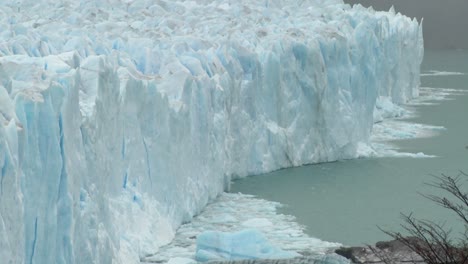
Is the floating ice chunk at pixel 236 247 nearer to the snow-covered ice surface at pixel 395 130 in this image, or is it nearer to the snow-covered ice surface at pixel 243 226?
the snow-covered ice surface at pixel 243 226

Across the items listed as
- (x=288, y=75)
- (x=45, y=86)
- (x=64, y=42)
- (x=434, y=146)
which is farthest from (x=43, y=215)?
(x=434, y=146)

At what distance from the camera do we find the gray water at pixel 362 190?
9.72 m

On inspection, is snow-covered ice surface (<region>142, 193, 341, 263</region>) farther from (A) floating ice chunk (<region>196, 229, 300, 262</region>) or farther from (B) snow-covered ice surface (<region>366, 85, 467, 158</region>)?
(B) snow-covered ice surface (<region>366, 85, 467, 158</region>)

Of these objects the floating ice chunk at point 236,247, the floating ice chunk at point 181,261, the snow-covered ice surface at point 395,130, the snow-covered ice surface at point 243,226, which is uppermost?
the floating ice chunk at point 236,247

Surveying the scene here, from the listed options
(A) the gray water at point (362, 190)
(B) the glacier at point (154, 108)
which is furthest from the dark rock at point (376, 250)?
(B) the glacier at point (154, 108)

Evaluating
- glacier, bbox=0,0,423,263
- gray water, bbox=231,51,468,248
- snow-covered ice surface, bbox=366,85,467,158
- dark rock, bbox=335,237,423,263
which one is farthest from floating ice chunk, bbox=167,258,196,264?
snow-covered ice surface, bbox=366,85,467,158

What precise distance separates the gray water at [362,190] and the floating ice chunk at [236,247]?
1.07 m

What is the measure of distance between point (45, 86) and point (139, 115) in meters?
2.55

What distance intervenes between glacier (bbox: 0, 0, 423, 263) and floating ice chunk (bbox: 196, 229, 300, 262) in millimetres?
423

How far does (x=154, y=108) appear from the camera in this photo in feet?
29.3

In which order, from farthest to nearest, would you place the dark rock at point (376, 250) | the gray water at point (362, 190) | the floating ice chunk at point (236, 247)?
the gray water at point (362, 190)
the floating ice chunk at point (236, 247)
the dark rock at point (376, 250)

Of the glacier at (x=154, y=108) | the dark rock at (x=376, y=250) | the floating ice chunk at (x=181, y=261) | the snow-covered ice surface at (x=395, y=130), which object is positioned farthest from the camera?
the snow-covered ice surface at (x=395, y=130)

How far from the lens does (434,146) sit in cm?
1467

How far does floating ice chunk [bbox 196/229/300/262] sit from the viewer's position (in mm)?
7996
